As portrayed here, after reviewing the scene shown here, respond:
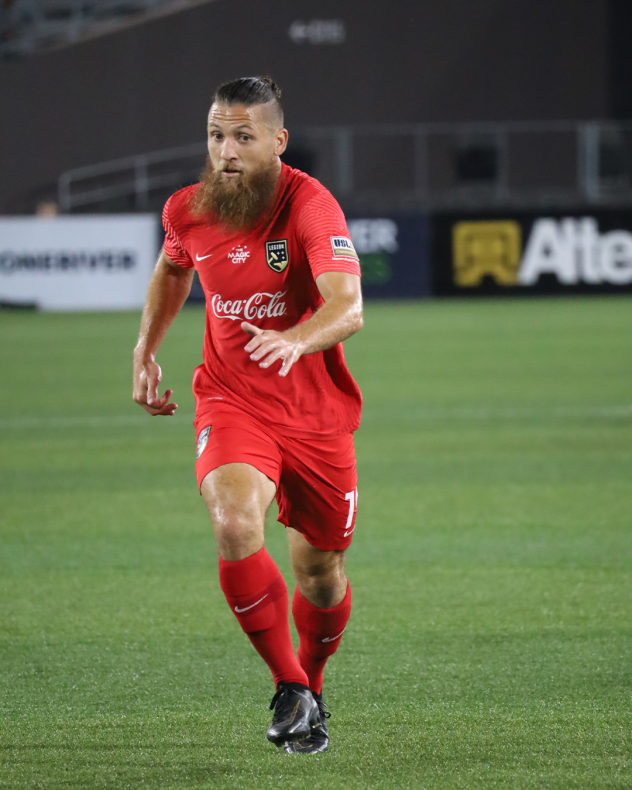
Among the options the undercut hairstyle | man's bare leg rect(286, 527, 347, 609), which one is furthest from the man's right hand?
the undercut hairstyle

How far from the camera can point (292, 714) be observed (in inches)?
139

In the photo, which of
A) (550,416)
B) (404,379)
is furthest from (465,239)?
(550,416)

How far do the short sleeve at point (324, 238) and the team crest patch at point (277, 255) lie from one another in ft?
0.23

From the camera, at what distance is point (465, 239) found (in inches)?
918

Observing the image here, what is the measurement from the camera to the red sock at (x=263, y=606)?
11.8ft

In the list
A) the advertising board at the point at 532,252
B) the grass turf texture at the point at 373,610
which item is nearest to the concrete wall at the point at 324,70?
the advertising board at the point at 532,252

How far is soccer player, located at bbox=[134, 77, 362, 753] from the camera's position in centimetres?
362

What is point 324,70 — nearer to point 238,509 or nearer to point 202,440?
point 202,440

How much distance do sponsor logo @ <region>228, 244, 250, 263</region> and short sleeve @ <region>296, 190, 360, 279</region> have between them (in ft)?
0.59

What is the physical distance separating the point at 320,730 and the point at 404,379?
10.1 meters

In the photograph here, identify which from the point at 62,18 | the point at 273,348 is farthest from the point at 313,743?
the point at 62,18

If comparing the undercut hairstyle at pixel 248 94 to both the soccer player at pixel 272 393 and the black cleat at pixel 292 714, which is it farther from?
the black cleat at pixel 292 714

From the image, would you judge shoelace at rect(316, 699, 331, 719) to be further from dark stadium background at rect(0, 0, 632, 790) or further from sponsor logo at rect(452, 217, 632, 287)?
sponsor logo at rect(452, 217, 632, 287)

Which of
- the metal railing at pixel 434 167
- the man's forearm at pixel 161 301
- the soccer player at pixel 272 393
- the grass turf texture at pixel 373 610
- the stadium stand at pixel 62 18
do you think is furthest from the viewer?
the stadium stand at pixel 62 18
